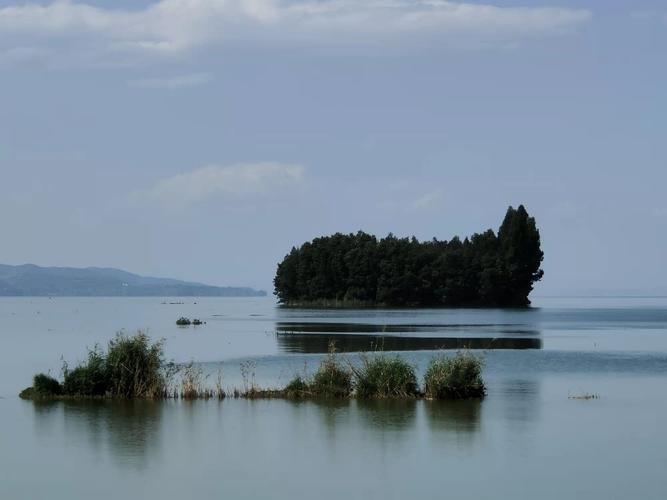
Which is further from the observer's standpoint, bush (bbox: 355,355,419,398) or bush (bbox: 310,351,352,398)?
bush (bbox: 310,351,352,398)

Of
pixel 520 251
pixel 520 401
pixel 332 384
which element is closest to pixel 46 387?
pixel 332 384

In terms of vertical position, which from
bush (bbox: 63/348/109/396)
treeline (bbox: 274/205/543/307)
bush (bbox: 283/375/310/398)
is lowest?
bush (bbox: 283/375/310/398)

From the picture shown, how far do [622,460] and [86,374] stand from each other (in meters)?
17.7

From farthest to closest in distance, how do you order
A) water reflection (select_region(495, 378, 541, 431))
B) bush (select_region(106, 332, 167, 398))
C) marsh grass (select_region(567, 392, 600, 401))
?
marsh grass (select_region(567, 392, 600, 401)) → bush (select_region(106, 332, 167, 398)) → water reflection (select_region(495, 378, 541, 431))

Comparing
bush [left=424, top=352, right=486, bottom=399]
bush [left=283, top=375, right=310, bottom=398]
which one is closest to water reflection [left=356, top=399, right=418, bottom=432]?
bush [left=424, top=352, right=486, bottom=399]

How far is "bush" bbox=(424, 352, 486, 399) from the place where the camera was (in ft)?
110

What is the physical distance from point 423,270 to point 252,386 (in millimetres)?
127624

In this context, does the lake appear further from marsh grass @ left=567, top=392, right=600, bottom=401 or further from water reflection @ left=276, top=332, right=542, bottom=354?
water reflection @ left=276, top=332, right=542, bottom=354

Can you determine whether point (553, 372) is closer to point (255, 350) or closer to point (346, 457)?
point (255, 350)

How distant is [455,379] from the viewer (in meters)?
33.8

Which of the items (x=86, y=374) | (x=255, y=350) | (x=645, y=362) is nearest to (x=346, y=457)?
(x=86, y=374)

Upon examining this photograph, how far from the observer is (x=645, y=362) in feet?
169

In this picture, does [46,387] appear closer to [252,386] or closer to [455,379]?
[252,386]

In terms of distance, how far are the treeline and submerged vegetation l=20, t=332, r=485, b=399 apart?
401 ft
